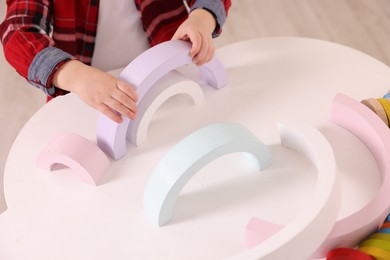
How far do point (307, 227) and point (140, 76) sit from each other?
28cm

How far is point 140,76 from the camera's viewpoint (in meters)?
0.71

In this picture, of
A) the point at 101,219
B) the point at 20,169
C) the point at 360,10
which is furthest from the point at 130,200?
the point at 360,10

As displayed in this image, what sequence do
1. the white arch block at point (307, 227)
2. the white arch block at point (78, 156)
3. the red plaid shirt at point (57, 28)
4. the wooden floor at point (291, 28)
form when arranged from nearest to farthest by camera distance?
1. the white arch block at point (307, 227)
2. the white arch block at point (78, 156)
3. the red plaid shirt at point (57, 28)
4. the wooden floor at point (291, 28)

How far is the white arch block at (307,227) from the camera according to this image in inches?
21.0

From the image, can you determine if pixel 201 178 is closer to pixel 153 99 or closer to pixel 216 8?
pixel 153 99

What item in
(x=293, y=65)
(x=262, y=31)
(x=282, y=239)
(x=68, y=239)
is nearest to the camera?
(x=282, y=239)

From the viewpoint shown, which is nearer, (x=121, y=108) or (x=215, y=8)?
(x=121, y=108)

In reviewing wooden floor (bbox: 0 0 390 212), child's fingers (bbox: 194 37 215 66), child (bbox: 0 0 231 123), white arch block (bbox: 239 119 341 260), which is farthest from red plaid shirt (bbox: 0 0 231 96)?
wooden floor (bbox: 0 0 390 212)

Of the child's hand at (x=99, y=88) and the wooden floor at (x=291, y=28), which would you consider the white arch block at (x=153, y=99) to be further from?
the wooden floor at (x=291, y=28)

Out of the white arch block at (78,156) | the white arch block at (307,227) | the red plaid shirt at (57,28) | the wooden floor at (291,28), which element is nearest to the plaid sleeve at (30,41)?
the red plaid shirt at (57,28)

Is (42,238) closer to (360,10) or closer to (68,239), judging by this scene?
(68,239)

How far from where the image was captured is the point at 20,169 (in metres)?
0.74

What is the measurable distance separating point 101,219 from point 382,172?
0.32 m

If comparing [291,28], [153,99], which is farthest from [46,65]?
[291,28]
